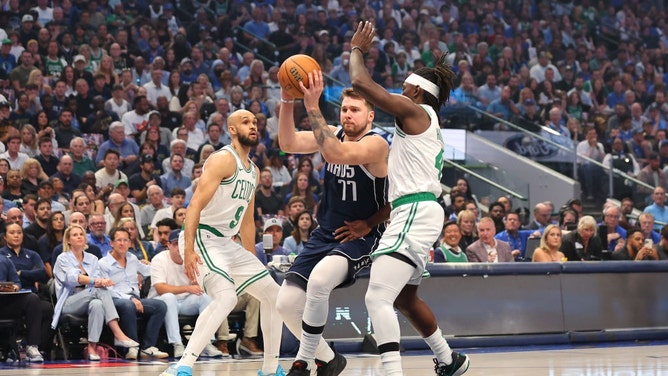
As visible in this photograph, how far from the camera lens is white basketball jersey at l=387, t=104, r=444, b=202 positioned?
710 centimetres

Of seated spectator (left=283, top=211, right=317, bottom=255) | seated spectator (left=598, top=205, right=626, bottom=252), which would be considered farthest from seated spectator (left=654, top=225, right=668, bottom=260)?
seated spectator (left=283, top=211, right=317, bottom=255)

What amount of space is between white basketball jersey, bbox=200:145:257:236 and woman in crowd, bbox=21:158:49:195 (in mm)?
6310

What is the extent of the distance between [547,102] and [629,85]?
267cm

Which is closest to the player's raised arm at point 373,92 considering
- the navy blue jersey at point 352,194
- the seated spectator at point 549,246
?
the navy blue jersey at point 352,194

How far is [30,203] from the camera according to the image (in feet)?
42.5

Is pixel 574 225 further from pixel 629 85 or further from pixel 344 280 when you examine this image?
pixel 629 85

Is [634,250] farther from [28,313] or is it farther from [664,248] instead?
[28,313]

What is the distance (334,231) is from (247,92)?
11634 mm

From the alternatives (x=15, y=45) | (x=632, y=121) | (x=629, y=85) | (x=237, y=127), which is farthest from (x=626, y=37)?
(x=237, y=127)

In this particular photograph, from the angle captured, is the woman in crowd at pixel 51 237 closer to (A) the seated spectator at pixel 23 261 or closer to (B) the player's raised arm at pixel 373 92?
(A) the seated spectator at pixel 23 261

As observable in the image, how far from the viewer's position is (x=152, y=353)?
11.1 meters

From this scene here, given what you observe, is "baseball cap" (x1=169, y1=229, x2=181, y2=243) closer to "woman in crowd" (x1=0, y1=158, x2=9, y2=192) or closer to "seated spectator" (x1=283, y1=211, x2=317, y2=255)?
"seated spectator" (x1=283, y1=211, x2=317, y2=255)

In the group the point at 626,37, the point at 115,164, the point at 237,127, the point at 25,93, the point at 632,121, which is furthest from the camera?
the point at 626,37

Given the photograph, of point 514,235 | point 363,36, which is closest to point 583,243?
point 514,235
